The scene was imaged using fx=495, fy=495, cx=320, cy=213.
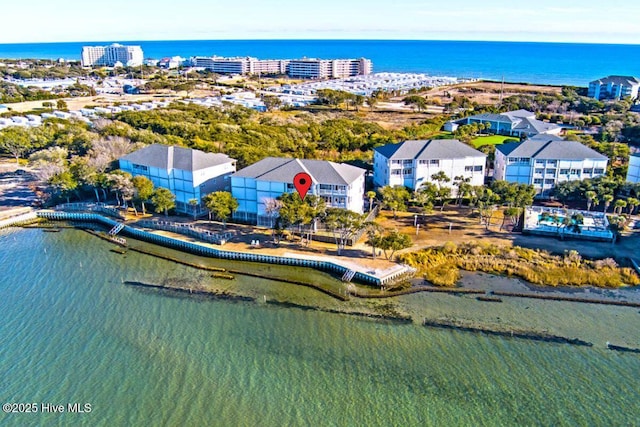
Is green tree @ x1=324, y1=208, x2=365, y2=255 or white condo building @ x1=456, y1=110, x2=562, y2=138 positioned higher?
white condo building @ x1=456, y1=110, x2=562, y2=138

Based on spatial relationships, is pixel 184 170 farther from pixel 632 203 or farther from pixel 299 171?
pixel 632 203

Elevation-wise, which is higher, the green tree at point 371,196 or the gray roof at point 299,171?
the gray roof at point 299,171

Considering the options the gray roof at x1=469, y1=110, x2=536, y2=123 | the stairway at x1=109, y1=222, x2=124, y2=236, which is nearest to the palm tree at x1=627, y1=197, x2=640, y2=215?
the gray roof at x1=469, y1=110, x2=536, y2=123

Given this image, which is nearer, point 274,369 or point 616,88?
point 274,369

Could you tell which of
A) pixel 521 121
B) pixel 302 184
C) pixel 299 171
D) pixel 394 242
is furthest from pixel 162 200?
pixel 521 121

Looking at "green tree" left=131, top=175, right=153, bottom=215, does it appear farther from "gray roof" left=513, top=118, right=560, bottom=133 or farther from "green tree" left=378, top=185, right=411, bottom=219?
"gray roof" left=513, top=118, right=560, bottom=133

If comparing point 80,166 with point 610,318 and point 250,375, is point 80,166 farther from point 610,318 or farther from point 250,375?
point 610,318

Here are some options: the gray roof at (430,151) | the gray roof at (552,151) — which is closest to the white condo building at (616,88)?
the gray roof at (552,151)

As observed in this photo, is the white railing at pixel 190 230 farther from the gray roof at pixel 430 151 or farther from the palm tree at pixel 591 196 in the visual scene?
the palm tree at pixel 591 196
